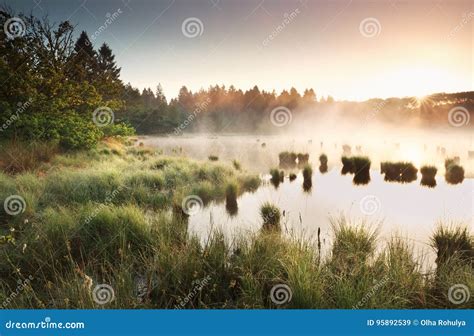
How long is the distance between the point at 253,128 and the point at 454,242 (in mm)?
13648

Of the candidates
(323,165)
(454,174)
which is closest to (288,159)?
(323,165)

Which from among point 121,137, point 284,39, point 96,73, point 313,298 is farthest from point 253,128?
point 313,298

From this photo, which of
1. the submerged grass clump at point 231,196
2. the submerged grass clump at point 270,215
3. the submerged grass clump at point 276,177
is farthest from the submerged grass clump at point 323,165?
the submerged grass clump at point 270,215

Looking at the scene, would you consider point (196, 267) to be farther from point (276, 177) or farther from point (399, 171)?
point (399, 171)

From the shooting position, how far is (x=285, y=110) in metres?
25.5

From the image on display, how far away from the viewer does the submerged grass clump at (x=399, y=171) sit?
37.4 feet

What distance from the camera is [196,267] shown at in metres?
3.54

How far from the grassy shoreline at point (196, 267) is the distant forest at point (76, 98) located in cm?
406

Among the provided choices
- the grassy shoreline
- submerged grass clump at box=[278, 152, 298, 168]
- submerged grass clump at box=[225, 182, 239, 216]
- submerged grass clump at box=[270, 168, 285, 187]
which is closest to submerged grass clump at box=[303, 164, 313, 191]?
submerged grass clump at box=[270, 168, 285, 187]

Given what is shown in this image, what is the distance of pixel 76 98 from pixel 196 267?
9541 millimetres

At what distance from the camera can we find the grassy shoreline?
3.09 meters

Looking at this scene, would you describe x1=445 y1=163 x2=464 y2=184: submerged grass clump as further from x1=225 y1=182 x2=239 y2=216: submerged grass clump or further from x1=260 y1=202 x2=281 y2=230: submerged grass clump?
x1=260 y1=202 x2=281 y2=230: submerged grass clump


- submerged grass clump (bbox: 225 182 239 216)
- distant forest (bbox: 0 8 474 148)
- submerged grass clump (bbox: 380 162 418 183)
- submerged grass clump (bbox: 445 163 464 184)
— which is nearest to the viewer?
submerged grass clump (bbox: 225 182 239 216)

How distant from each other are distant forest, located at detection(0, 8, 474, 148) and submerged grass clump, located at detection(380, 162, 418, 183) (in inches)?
96.3
